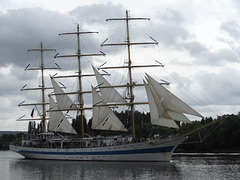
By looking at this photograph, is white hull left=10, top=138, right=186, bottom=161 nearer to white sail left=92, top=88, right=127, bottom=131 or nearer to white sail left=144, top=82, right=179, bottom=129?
white sail left=144, top=82, right=179, bottom=129

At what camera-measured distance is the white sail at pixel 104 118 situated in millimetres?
71750

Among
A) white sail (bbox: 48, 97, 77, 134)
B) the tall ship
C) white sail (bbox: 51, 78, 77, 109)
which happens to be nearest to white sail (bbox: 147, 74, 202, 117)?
the tall ship

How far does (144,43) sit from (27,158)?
34.4 m

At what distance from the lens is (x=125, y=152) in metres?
66.1

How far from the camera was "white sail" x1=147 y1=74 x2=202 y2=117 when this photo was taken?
58900mm

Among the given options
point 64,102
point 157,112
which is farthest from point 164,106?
point 64,102

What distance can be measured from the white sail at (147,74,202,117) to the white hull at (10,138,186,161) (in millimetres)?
5117

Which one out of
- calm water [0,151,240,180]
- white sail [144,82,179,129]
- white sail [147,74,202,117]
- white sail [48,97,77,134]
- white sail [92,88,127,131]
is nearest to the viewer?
calm water [0,151,240,180]

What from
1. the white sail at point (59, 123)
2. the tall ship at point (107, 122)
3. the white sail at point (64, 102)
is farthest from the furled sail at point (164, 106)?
the white sail at point (59, 123)

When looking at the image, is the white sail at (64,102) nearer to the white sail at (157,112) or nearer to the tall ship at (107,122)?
the tall ship at (107,122)

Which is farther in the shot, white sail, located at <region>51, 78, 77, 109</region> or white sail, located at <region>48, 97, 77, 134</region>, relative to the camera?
white sail, located at <region>51, 78, 77, 109</region>

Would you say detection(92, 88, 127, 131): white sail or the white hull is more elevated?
detection(92, 88, 127, 131): white sail

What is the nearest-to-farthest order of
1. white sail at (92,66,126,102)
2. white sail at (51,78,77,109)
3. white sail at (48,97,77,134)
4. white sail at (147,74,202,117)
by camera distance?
white sail at (147,74,202,117)
white sail at (92,66,126,102)
white sail at (48,97,77,134)
white sail at (51,78,77,109)

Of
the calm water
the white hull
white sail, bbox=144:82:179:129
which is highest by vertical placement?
white sail, bbox=144:82:179:129
